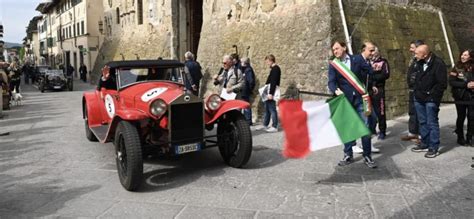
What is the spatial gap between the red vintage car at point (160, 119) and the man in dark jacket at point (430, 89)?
256 centimetres

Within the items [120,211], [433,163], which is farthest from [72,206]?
[433,163]

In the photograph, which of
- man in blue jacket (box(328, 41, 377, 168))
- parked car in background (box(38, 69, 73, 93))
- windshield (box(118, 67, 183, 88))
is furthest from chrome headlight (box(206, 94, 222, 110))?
parked car in background (box(38, 69, 73, 93))

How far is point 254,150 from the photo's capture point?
664 cm

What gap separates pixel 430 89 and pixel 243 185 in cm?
304

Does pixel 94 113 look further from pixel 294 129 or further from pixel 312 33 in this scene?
pixel 312 33

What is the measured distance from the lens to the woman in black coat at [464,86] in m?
6.45

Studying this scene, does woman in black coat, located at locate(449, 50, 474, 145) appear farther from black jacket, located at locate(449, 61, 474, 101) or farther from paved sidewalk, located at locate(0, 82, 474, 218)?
paved sidewalk, located at locate(0, 82, 474, 218)

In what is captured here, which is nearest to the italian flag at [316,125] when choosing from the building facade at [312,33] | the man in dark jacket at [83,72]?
the building facade at [312,33]

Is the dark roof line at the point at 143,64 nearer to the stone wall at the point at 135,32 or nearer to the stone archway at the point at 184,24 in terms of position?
the stone archway at the point at 184,24

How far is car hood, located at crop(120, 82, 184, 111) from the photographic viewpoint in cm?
527

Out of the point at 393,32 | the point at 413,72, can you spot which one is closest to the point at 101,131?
the point at 413,72

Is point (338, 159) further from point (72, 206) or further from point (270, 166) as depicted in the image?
point (72, 206)

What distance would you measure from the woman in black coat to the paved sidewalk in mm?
298

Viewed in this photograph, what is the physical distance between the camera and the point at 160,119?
516cm
